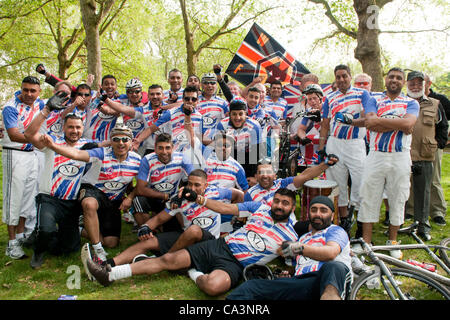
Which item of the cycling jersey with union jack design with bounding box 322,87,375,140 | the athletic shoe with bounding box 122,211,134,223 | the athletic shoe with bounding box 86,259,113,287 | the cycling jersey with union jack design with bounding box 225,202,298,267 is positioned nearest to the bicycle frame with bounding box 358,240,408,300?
the cycling jersey with union jack design with bounding box 225,202,298,267

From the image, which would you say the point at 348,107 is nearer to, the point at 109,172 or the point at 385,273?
the point at 385,273

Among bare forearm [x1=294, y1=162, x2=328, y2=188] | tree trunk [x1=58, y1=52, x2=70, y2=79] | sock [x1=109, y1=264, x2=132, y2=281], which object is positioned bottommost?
sock [x1=109, y1=264, x2=132, y2=281]

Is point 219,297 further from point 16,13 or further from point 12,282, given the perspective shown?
point 16,13

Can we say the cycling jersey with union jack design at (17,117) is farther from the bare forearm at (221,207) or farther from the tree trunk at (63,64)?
the tree trunk at (63,64)

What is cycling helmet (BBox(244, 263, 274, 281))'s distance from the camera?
3873 mm

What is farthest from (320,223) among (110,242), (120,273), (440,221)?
(440,221)

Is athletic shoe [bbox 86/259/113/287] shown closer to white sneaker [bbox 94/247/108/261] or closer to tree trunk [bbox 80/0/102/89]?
white sneaker [bbox 94/247/108/261]

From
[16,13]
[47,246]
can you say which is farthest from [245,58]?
[16,13]

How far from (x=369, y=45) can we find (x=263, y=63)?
312 cm

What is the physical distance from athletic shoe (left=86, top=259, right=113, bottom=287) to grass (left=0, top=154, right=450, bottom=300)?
8 cm

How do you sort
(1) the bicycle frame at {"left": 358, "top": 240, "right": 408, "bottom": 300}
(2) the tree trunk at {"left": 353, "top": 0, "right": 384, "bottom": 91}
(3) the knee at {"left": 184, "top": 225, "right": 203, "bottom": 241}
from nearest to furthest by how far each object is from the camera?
(1) the bicycle frame at {"left": 358, "top": 240, "right": 408, "bottom": 300}, (3) the knee at {"left": 184, "top": 225, "right": 203, "bottom": 241}, (2) the tree trunk at {"left": 353, "top": 0, "right": 384, "bottom": 91}

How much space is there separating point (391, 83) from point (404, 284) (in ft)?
8.35

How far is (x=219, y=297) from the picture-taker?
Answer: 3.77 m

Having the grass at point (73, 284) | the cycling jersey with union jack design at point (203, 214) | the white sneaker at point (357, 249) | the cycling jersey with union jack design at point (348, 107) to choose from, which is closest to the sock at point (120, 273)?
the grass at point (73, 284)
